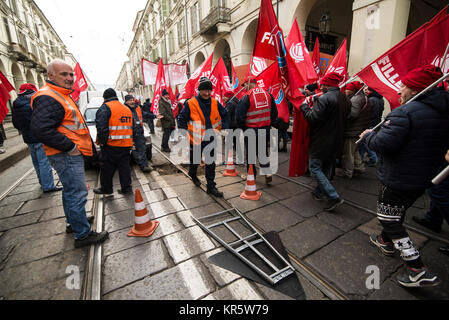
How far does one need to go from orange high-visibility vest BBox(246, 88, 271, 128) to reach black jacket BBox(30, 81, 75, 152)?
295 cm

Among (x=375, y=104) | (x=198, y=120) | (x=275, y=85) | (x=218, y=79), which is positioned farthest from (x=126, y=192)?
(x=375, y=104)

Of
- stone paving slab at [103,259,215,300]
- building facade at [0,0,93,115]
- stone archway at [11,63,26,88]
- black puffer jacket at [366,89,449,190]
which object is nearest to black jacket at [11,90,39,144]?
stone paving slab at [103,259,215,300]

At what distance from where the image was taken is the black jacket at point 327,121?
3.05 metres

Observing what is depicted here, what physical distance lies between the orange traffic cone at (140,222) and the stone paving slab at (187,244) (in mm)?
311

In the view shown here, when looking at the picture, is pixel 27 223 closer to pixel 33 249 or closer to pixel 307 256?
pixel 33 249

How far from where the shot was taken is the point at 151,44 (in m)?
32.4

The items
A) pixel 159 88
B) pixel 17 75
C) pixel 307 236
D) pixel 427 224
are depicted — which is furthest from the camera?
pixel 17 75

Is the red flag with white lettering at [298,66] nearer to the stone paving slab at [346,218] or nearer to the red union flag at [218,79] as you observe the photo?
the stone paving slab at [346,218]

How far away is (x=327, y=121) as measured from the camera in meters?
3.19

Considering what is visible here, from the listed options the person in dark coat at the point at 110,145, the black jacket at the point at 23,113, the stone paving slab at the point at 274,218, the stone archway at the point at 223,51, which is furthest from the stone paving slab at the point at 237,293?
the stone archway at the point at 223,51

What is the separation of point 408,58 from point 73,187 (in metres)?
4.65

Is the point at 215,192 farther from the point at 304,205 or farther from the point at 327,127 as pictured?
the point at 327,127

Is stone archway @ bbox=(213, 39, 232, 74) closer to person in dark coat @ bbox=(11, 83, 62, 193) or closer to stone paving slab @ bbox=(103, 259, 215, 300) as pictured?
person in dark coat @ bbox=(11, 83, 62, 193)
